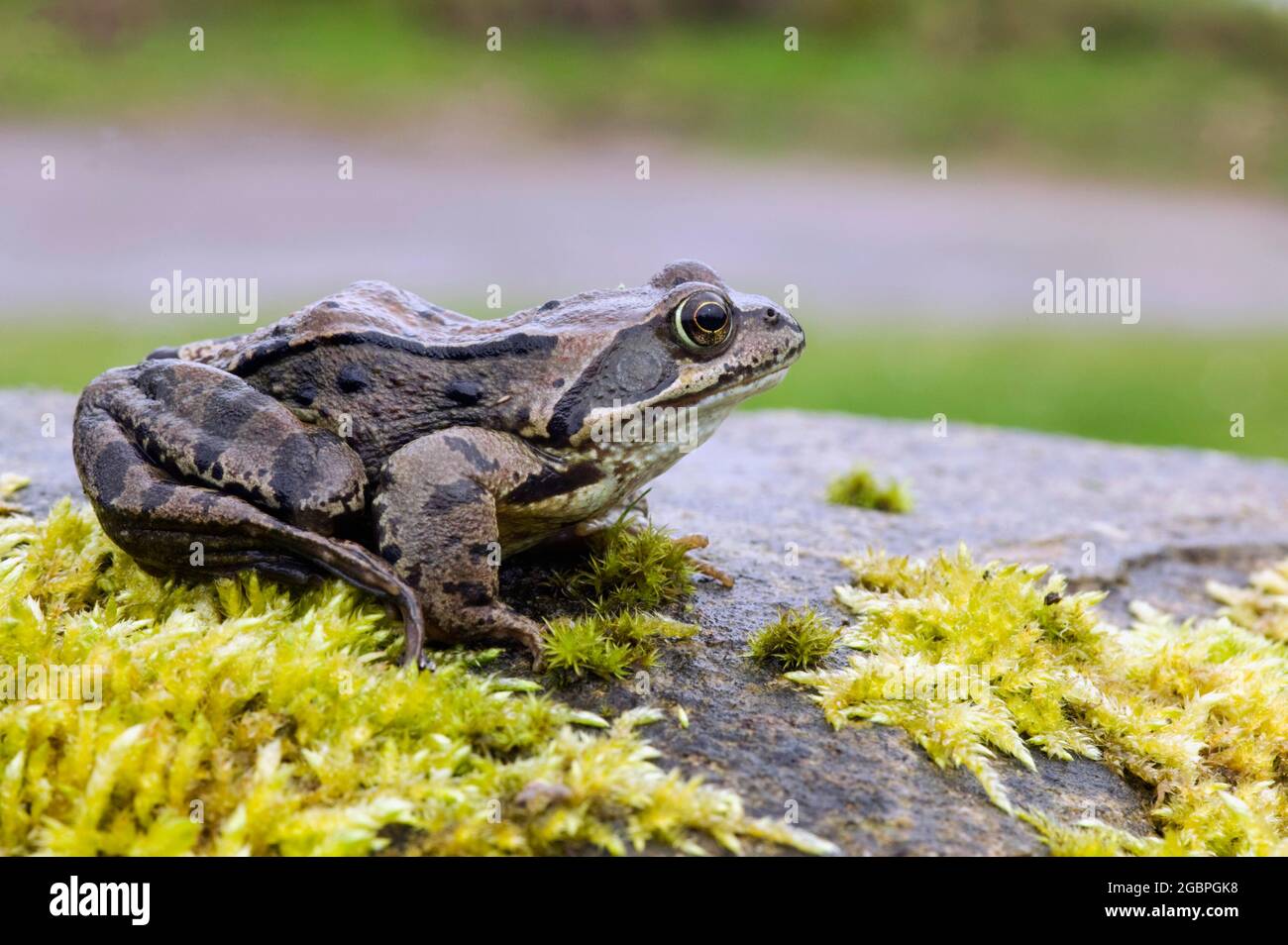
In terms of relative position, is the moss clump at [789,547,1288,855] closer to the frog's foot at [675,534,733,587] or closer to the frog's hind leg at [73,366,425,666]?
the frog's foot at [675,534,733,587]

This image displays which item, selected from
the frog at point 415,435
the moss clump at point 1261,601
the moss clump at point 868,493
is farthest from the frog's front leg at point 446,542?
the moss clump at point 1261,601

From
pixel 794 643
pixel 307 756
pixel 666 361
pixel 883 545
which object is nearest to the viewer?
pixel 307 756

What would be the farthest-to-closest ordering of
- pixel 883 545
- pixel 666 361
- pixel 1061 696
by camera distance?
pixel 883 545 < pixel 666 361 < pixel 1061 696

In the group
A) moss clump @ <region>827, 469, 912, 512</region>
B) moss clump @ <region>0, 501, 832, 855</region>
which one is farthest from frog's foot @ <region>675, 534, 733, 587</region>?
moss clump @ <region>827, 469, 912, 512</region>

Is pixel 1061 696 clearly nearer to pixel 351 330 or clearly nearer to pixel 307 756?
pixel 307 756

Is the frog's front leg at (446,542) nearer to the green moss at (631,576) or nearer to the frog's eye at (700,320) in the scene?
the green moss at (631,576)

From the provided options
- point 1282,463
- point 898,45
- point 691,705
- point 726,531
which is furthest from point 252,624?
point 898,45

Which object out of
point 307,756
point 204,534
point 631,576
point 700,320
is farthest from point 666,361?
point 307,756
